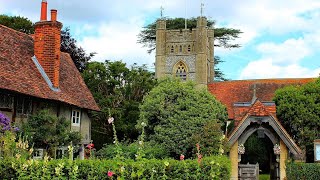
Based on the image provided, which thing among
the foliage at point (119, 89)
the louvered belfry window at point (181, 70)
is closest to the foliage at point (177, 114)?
the foliage at point (119, 89)

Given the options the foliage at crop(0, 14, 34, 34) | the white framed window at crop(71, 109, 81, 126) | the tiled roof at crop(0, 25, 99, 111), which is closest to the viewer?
the tiled roof at crop(0, 25, 99, 111)

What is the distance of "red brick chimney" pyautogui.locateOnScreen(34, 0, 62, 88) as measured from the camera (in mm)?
22688

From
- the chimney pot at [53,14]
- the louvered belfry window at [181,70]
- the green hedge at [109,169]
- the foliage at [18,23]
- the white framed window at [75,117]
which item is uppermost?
the foliage at [18,23]

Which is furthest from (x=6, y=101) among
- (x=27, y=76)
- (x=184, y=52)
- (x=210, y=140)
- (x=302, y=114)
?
(x=184, y=52)

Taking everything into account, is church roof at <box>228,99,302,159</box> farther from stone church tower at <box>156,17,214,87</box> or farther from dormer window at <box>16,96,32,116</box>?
stone church tower at <box>156,17,214,87</box>

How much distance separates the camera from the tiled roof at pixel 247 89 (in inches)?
1727

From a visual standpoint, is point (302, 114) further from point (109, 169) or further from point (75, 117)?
point (109, 169)

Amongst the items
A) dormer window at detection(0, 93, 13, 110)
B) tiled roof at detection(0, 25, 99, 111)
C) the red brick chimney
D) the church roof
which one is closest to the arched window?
tiled roof at detection(0, 25, 99, 111)

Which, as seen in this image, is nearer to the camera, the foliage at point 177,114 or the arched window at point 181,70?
the foliage at point 177,114

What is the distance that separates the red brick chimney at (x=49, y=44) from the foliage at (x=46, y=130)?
3040mm

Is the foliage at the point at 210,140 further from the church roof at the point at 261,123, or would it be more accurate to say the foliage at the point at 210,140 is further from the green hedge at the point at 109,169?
the green hedge at the point at 109,169

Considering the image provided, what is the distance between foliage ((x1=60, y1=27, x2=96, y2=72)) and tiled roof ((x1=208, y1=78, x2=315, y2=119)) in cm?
1498

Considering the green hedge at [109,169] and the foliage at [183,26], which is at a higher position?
the foliage at [183,26]

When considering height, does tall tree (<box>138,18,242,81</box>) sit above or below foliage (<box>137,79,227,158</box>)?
above
